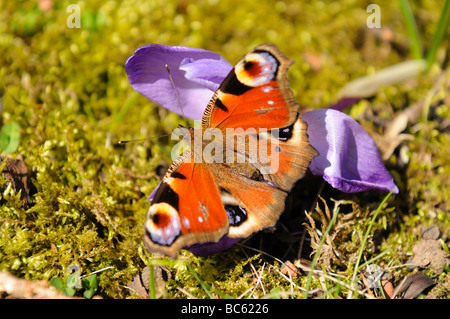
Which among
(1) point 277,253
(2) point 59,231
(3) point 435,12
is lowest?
(1) point 277,253

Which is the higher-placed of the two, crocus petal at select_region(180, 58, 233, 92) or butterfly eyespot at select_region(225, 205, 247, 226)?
crocus petal at select_region(180, 58, 233, 92)

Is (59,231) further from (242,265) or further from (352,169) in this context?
(352,169)

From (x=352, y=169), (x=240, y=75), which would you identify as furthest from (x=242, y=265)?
(x=240, y=75)

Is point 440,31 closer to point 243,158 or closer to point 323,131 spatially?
point 323,131

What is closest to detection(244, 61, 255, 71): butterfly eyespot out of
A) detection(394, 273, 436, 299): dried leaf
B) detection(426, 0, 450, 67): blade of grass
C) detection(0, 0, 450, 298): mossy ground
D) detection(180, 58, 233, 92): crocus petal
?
detection(180, 58, 233, 92): crocus petal

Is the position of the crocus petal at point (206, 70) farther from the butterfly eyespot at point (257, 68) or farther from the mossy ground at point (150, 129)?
the mossy ground at point (150, 129)

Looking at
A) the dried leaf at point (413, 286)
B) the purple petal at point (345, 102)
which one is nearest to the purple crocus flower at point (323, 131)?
the dried leaf at point (413, 286)

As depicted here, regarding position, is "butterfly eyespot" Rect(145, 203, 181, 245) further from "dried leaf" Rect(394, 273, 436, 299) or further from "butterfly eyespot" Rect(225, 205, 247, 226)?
"dried leaf" Rect(394, 273, 436, 299)
